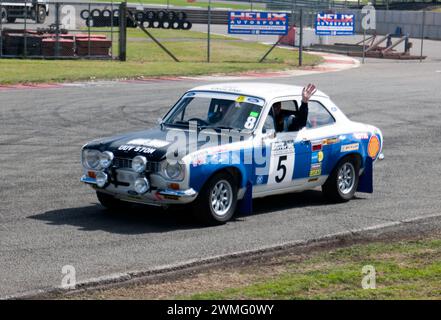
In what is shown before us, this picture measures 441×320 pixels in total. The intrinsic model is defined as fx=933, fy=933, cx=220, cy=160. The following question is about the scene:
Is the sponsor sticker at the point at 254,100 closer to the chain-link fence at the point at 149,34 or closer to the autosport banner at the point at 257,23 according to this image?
the chain-link fence at the point at 149,34

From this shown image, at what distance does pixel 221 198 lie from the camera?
36.6 feet

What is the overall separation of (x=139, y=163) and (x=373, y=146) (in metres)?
3.81

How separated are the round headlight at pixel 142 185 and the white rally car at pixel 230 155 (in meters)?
0.01

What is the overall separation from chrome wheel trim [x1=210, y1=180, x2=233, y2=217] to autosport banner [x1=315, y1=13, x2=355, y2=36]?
29.4m

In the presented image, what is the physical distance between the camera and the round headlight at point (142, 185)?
35.4 feet

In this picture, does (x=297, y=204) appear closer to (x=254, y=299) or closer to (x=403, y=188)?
(x=403, y=188)

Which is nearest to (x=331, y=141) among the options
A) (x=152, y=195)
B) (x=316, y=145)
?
(x=316, y=145)

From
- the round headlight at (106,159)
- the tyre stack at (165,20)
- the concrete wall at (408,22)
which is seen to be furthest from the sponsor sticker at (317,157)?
the concrete wall at (408,22)

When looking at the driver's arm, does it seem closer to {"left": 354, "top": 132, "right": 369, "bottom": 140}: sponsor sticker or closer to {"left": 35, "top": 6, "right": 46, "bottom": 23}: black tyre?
{"left": 354, "top": 132, "right": 369, "bottom": 140}: sponsor sticker

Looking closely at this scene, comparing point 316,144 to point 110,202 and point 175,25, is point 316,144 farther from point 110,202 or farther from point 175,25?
point 175,25

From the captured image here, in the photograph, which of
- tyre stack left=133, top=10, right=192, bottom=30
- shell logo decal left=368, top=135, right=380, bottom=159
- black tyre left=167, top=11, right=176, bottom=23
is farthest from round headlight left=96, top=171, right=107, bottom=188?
black tyre left=167, top=11, right=176, bottom=23

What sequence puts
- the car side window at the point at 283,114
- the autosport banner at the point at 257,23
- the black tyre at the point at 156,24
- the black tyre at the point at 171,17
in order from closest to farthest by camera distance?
the car side window at the point at 283,114 < the autosport banner at the point at 257,23 < the black tyre at the point at 156,24 < the black tyre at the point at 171,17

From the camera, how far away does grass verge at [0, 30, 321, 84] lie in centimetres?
2955

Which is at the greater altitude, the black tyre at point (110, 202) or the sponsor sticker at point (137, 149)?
the sponsor sticker at point (137, 149)
